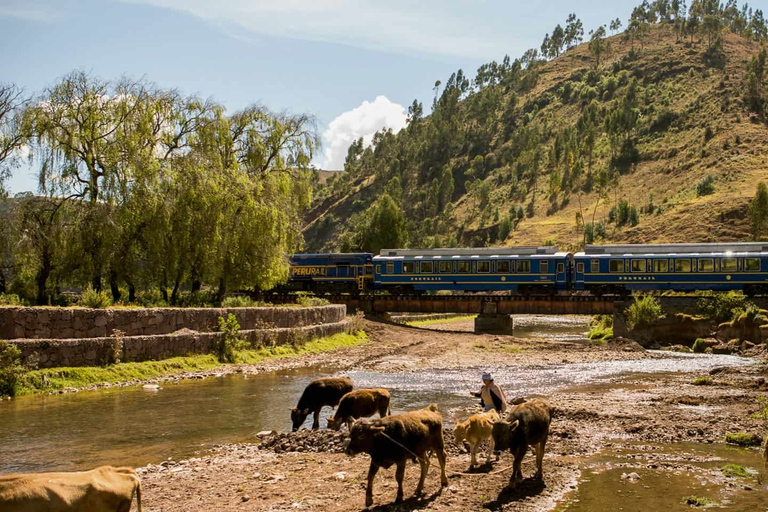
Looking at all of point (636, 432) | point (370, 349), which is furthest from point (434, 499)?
point (370, 349)

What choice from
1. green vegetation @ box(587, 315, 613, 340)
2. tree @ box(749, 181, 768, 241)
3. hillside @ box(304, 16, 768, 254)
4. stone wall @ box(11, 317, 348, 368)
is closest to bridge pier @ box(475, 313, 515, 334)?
green vegetation @ box(587, 315, 613, 340)

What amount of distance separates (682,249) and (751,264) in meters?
3.77

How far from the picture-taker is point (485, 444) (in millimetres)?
13258

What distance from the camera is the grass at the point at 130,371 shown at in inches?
766

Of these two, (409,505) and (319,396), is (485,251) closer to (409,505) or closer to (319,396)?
(319,396)

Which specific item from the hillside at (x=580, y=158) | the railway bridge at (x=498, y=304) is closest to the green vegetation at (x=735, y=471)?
the railway bridge at (x=498, y=304)

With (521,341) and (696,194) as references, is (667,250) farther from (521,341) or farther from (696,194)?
(696,194)

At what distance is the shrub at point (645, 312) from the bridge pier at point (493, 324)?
7838mm

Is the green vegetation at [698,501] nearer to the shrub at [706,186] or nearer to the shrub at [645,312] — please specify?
the shrub at [645,312]

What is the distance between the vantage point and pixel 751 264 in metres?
40.7

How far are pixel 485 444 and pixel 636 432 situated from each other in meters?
3.64

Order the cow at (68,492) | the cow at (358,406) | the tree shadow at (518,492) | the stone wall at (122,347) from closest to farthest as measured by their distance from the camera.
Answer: the cow at (68,492) < the tree shadow at (518,492) < the cow at (358,406) < the stone wall at (122,347)

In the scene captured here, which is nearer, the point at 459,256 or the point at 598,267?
the point at 598,267

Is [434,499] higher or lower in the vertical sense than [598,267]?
lower
